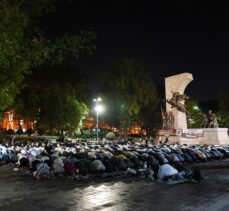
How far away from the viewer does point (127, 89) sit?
169ft

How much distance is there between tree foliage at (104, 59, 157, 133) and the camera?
50.5 m

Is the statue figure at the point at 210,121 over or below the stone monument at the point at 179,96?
below

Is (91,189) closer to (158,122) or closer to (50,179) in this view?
(50,179)

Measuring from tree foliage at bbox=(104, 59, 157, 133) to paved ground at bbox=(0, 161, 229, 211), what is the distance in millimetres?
37664

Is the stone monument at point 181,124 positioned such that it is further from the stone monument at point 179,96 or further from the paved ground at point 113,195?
the paved ground at point 113,195

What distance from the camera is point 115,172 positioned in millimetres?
14023

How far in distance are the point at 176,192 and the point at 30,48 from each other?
6.54 metres

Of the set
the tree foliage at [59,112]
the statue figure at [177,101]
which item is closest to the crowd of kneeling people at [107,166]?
the statue figure at [177,101]

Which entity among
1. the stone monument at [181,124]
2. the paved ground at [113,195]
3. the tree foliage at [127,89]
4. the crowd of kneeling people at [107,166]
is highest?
the tree foliage at [127,89]

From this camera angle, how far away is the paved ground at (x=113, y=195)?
8445 millimetres

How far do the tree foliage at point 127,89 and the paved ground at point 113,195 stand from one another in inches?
1483

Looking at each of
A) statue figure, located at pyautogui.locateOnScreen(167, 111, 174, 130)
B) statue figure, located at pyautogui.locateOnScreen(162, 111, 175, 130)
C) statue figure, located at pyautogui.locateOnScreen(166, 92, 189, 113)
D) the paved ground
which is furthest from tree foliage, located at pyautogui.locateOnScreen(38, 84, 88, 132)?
the paved ground

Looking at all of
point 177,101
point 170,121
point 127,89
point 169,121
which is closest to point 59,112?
point 127,89

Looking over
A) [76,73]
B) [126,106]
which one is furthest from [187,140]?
[76,73]
